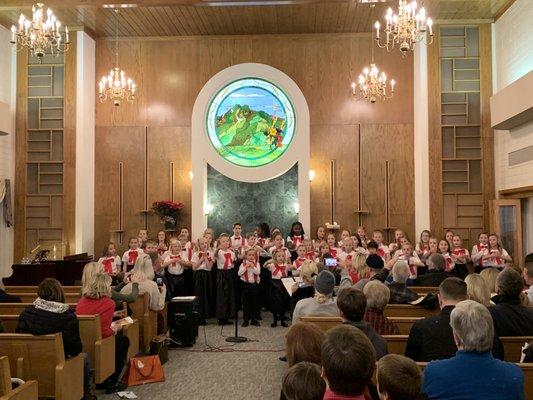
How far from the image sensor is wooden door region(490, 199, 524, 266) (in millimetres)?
10453

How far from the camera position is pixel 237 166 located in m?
12.2

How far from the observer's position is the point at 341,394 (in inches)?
83.8

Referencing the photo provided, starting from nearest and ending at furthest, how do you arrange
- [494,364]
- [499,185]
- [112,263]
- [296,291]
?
[494,364]
[296,291]
[112,263]
[499,185]

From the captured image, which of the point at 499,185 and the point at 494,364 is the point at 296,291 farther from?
the point at 499,185

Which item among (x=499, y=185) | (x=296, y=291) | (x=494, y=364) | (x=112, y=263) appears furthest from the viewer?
(x=499, y=185)

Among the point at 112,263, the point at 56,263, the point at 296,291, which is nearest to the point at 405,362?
the point at 296,291

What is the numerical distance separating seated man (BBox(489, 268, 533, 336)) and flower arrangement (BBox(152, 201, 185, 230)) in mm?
8749

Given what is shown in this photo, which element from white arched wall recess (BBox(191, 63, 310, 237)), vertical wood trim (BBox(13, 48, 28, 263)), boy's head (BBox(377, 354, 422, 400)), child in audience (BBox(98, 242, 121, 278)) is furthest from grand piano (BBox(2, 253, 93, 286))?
boy's head (BBox(377, 354, 422, 400))

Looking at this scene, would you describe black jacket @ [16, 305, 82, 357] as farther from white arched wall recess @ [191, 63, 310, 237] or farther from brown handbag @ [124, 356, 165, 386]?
white arched wall recess @ [191, 63, 310, 237]

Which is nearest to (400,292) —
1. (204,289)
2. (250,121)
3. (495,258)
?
(204,289)

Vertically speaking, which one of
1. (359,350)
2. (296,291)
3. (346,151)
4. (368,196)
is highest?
(346,151)

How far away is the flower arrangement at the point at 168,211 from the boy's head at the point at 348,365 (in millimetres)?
9873

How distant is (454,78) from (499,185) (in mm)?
2480

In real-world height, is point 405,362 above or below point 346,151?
below
